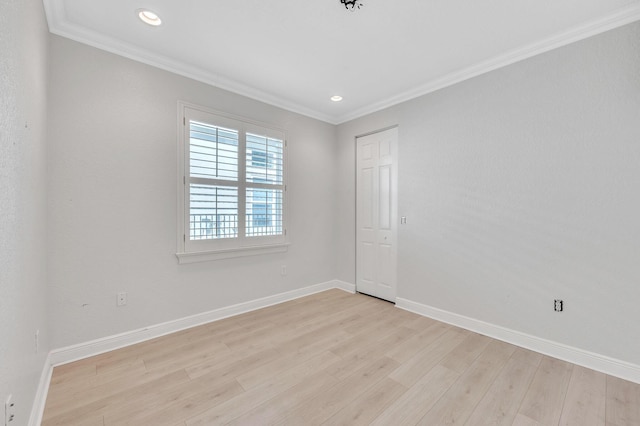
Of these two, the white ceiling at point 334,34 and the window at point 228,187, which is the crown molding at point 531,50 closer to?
the white ceiling at point 334,34

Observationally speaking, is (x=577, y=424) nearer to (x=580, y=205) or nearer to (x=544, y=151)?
(x=580, y=205)

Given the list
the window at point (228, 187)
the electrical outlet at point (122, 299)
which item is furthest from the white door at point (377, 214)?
the electrical outlet at point (122, 299)

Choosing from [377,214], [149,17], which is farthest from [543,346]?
[149,17]

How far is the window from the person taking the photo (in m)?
2.78

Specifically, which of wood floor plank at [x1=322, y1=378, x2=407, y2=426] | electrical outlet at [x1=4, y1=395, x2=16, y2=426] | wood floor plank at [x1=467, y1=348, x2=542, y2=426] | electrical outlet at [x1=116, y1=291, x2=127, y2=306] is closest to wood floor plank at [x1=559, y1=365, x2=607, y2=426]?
wood floor plank at [x1=467, y1=348, x2=542, y2=426]

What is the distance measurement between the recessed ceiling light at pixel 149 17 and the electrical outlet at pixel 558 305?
397 cm

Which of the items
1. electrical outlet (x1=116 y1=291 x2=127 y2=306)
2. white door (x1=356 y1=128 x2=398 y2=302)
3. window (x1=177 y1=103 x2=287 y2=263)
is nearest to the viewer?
electrical outlet (x1=116 y1=291 x2=127 y2=306)

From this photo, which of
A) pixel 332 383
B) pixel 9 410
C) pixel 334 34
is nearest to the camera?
pixel 9 410

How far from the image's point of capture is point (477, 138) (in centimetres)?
276

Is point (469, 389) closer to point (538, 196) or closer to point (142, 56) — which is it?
point (538, 196)

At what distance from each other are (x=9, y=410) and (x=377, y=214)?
136 inches

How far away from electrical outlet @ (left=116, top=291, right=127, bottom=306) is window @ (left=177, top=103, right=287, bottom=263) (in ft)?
1.80

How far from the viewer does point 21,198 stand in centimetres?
134

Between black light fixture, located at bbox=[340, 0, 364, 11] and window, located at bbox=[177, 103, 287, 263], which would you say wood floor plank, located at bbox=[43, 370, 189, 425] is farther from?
black light fixture, located at bbox=[340, 0, 364, 11]
